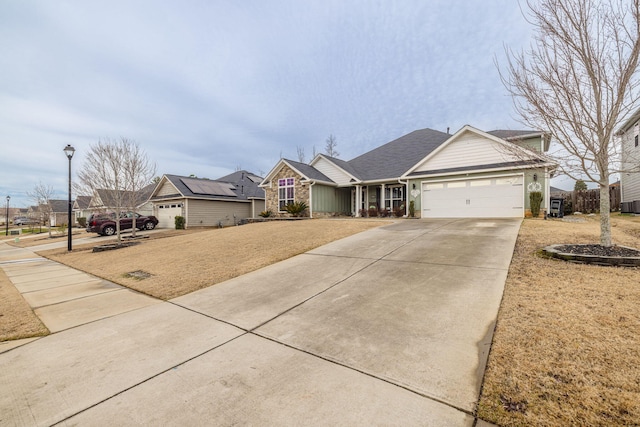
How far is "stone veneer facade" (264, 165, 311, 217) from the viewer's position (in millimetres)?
19172

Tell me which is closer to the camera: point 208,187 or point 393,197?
point 393,197

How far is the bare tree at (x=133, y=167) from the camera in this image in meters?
14.7

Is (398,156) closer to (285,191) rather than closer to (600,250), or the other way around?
(285,191)

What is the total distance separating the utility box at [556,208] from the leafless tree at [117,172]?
22759 millimetres

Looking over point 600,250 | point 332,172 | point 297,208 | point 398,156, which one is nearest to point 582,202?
point 398,156

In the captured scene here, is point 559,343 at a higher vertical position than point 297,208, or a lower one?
lower

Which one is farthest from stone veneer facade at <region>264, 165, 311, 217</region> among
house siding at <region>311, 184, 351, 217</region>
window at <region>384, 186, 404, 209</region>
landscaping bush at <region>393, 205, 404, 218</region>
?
landscaping bush at <region>393, 205, 404, 218</region>

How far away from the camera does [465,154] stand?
1467 centimetres

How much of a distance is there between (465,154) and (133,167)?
62.7 ft

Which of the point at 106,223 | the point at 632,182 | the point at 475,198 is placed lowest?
the point at 106,223

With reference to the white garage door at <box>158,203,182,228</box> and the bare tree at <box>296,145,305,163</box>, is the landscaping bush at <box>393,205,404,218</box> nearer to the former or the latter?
the white garage door at <box>158,203,182,228</box>

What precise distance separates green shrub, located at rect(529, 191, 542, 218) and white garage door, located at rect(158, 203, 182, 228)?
81.8ft

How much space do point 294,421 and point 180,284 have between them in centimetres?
481

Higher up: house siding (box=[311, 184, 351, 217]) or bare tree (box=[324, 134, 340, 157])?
bare tree (box=[324, 134, 340, 157])
